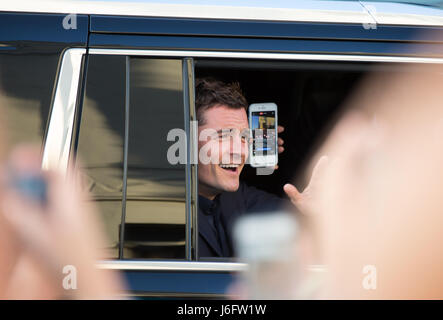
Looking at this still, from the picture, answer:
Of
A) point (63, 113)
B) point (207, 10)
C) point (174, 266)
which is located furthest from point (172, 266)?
point (207, 10)

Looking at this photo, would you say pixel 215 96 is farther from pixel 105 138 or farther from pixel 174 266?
pixel 174 266

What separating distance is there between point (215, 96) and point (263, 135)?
1.02 feet

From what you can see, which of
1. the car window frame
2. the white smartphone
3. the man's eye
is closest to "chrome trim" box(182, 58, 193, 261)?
the car window frame

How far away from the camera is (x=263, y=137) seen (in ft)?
9.94

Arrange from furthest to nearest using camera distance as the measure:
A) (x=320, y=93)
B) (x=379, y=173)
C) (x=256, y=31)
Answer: (x=320, y=93) < (x=379, y=173) < (x=256, y=31)

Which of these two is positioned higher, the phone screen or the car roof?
the car roof

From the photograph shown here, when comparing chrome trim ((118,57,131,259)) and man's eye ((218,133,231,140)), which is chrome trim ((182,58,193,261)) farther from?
man's eye ((218,133,231,140))

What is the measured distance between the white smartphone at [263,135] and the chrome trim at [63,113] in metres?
1.03

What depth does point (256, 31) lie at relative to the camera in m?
2.36

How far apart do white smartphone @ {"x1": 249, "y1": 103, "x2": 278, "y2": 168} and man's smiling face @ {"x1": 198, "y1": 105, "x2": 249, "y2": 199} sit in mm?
46

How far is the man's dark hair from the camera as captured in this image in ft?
9.66
